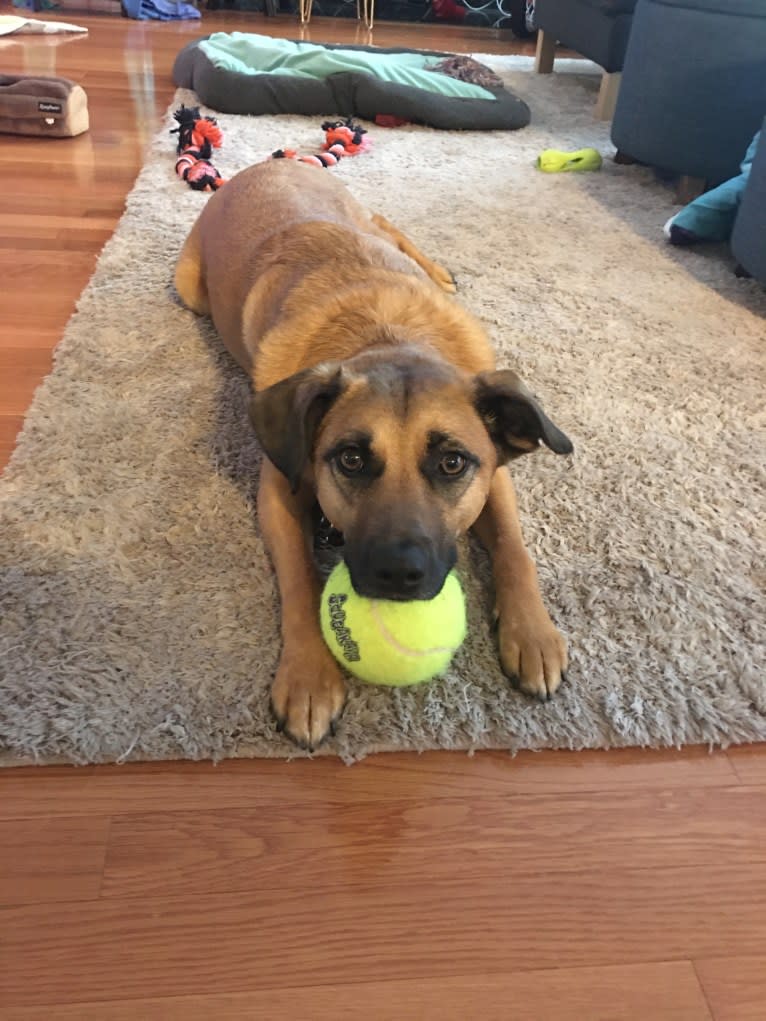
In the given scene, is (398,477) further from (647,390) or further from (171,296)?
(171,296)

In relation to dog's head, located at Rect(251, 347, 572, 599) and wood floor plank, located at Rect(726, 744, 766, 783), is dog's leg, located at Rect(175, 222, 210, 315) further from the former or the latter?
wood floor plank, located at Rect(726, 744, 766, 783)

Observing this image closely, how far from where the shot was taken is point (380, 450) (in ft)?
5.56

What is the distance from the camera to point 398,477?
1.70m

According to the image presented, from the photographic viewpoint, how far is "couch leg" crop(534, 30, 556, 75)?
745 cm

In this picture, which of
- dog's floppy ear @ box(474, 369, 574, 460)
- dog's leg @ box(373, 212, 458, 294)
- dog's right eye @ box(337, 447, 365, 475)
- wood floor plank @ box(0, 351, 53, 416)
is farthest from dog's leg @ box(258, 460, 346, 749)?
dog's leg @ box(373, 212, 458, 294)

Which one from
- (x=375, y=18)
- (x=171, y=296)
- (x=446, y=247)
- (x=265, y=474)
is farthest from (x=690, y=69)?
(x=375, y=18)

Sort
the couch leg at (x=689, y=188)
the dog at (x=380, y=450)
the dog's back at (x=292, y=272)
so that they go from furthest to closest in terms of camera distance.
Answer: the couch leg at (x=689, y=188)
the dog's back at (x=292, y=272)
the dog at (x=380, y=450)

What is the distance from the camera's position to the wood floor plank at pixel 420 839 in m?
1.46

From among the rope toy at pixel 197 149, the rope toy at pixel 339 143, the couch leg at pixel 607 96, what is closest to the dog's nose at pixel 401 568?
the rope toy at pixel 197 149

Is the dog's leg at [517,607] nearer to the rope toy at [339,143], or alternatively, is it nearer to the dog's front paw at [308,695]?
the dog's front paw at [308,695]

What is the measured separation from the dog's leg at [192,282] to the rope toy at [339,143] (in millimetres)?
1830

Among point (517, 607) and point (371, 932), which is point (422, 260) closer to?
point (517, 607)

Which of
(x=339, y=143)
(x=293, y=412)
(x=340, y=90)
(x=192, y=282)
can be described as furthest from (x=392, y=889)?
(x=340, y=90)

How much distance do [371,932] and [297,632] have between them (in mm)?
638
